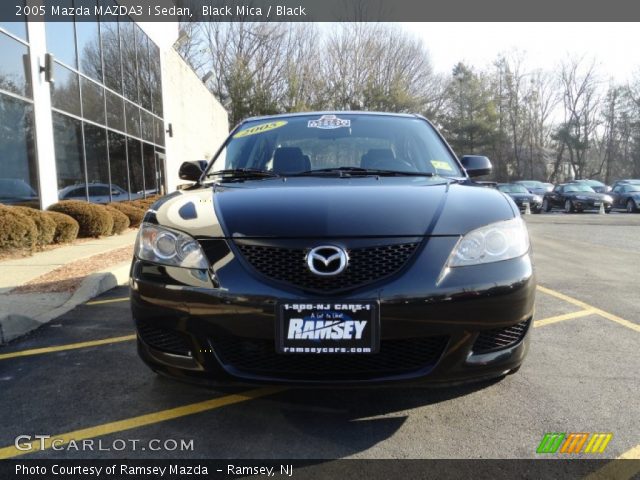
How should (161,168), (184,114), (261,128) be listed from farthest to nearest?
(184,114), (161,168), (261,128)

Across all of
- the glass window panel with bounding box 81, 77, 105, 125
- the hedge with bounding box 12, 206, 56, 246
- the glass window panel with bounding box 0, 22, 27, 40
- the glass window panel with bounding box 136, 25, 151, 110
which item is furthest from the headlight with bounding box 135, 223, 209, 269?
the glass window panel with bounding box 136, 25, 151, 110

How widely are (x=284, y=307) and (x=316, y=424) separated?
2.24ft

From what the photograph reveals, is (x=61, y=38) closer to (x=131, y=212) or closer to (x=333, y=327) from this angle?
(x=131, y=212)

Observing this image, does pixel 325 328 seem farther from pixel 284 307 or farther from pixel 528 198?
pixel 528 198

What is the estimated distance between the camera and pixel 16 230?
716 cm

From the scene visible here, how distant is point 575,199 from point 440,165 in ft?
71.7

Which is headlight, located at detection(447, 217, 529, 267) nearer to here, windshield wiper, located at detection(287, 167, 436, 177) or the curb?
windshield wiper, located at detection(287, 167, 436, 177)

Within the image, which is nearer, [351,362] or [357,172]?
[351,362]

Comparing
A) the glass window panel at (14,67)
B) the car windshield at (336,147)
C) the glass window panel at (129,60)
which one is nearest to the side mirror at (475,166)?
the car windshield at (336,147)

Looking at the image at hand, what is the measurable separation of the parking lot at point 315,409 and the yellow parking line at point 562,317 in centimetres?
34

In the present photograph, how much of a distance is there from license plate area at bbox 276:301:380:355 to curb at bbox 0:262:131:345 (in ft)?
9.09

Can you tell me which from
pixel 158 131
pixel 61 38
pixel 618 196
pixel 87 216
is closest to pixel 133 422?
pixel 87 216

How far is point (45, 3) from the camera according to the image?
10078 millimetres

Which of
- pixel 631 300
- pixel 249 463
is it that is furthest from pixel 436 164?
pixel 631 300
